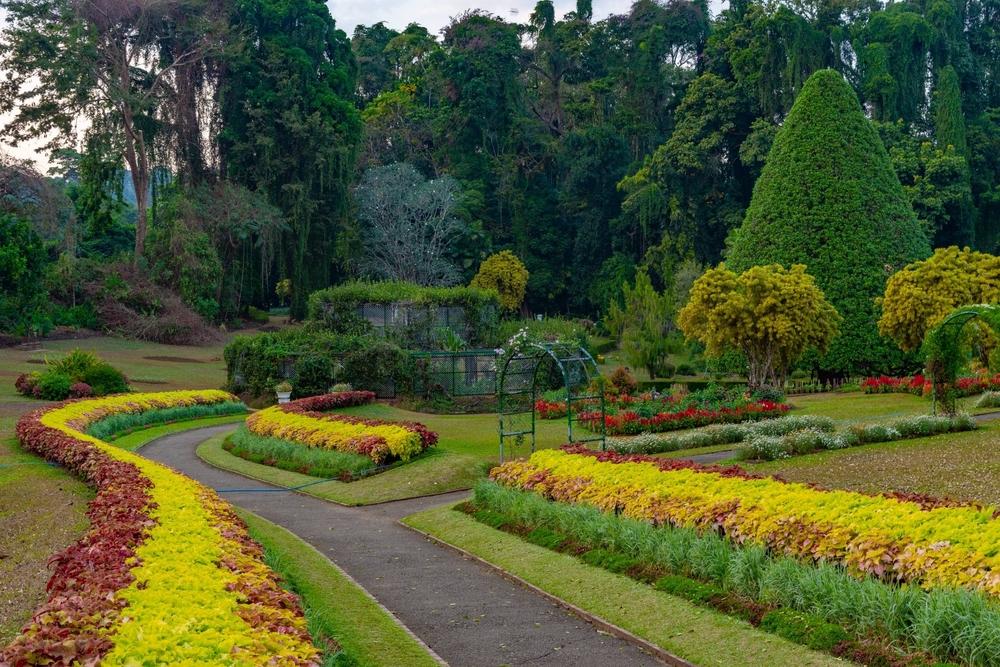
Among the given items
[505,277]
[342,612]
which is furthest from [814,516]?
[505,277]

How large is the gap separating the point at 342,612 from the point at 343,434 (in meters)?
11.2

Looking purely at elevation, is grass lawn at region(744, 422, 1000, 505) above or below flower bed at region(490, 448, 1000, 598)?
below

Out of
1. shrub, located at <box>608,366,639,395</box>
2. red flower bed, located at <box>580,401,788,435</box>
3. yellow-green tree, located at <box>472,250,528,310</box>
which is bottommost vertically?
red flower bed, located at <box>580,401,788,435</box>

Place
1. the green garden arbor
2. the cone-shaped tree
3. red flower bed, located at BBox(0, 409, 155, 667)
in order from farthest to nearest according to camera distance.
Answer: the cone-shaped tree
the green garden arbor
red flower bed, located at BBox(0, 409, 155, 667)

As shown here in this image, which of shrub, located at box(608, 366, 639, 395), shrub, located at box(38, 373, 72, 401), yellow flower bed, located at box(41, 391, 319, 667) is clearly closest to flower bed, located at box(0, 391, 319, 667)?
yellow flower bed, located at box(41, 391, 319, 667)

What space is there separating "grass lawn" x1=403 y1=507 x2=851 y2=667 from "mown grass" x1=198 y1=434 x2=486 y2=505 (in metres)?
4.09

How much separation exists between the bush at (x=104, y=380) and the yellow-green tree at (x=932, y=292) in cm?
2444

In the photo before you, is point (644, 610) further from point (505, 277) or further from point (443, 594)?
point (505, 277)

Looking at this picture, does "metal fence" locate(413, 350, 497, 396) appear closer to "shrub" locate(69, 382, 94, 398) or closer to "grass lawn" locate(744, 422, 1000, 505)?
"shrub" locate(69, 382, 94, 398)

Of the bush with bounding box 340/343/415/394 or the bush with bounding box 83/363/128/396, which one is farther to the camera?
the bush with bounding box 340/343/415/394

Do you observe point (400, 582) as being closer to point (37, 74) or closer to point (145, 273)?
point (145, 273)

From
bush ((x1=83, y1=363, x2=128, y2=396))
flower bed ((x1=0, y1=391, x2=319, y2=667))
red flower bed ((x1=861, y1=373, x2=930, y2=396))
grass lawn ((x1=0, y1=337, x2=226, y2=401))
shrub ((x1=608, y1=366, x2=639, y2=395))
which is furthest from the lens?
grass lawn ((x1=0, y1=337, x2=226, y2=401))

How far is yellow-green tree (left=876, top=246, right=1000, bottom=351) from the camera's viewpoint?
2828 cm

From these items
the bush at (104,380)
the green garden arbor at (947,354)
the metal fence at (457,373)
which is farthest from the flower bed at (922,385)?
the bush at (104,380)
